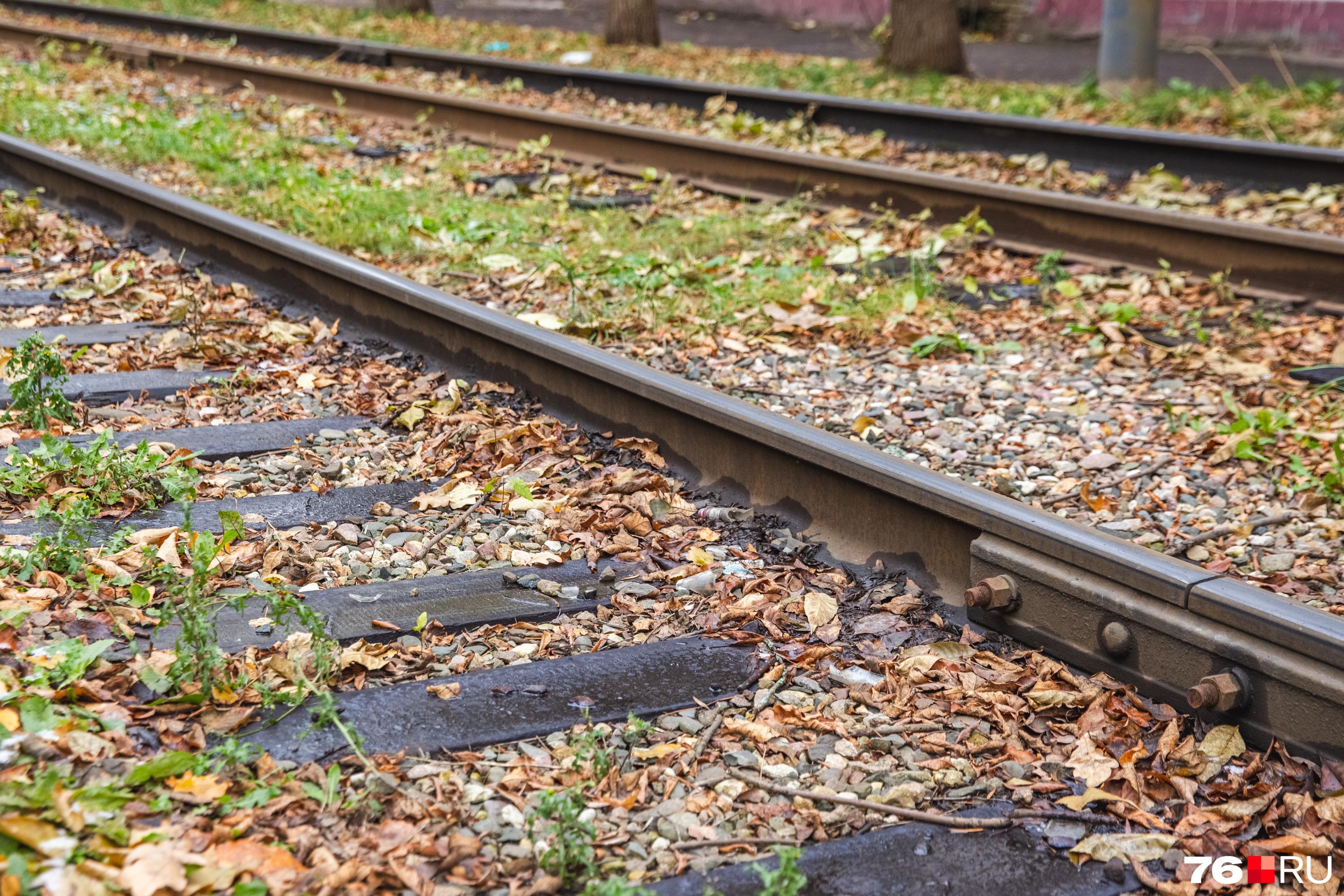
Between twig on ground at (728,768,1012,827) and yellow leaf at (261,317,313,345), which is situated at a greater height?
yellow leaf at (261,317,313,345)

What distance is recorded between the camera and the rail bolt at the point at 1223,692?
259 cm

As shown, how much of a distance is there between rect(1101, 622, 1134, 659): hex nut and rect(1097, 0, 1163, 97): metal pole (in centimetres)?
997

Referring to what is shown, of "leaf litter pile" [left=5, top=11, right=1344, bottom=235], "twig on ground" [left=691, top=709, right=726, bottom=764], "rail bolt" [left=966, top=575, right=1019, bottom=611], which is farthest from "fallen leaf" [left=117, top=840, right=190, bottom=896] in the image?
"leaf litter pile" [left=5, top=11, right=1344, bottom=235]

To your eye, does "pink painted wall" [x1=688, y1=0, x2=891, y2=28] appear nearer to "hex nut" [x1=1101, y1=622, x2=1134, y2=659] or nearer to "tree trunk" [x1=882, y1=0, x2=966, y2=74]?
"tree trunk" [x1=882, y1=0, x2=966, y2=74]

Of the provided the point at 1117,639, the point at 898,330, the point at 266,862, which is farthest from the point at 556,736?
the point at 898,330

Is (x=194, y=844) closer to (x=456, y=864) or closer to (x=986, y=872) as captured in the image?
(x=456, y=864)

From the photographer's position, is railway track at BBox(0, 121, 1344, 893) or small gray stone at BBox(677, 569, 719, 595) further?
small gray stone at BBox(677, 569, 719, 595)

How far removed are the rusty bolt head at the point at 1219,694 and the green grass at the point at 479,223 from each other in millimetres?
3100

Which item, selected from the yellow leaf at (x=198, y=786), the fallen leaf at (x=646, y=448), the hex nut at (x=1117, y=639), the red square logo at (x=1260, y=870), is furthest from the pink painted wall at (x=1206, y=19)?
the yellow leaf at (x=198, y=786)

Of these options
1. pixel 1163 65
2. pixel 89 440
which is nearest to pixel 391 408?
pixel 89 440

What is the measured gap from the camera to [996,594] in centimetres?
304

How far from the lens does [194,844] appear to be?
7.25 ft

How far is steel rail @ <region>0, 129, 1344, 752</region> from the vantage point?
101 inches

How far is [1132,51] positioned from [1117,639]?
34.0 ft
